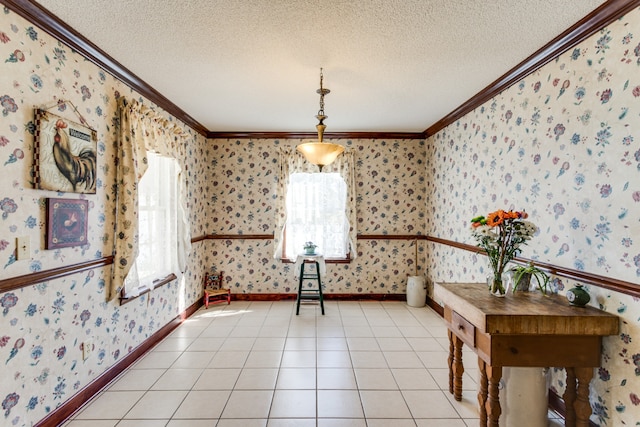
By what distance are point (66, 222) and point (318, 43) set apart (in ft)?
6.75

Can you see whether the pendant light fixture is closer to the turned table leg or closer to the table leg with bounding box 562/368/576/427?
the turned table leg

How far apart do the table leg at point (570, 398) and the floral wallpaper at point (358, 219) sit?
3000 mm

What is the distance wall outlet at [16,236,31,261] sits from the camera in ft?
5.90

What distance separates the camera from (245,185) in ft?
16.1

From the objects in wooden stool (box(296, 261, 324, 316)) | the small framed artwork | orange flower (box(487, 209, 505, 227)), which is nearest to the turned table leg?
orange flower (box(487, 209, 505, 227))

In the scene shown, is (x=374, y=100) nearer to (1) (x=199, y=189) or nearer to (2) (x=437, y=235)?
(2) (x=437, y=235)

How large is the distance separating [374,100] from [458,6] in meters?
1.60

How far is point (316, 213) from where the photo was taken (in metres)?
4.93

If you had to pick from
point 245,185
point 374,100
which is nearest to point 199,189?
point 245,185

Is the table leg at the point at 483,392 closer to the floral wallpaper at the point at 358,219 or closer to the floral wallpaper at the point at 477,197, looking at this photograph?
the floral wallpaper at the point at 477,197

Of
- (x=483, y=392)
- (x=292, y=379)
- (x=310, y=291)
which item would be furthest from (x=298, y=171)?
(x=483, y=392)

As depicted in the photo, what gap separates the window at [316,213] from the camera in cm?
492

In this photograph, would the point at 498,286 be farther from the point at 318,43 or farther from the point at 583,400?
the point at 318,43

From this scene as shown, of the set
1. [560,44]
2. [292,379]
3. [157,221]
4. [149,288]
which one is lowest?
[292,379]
